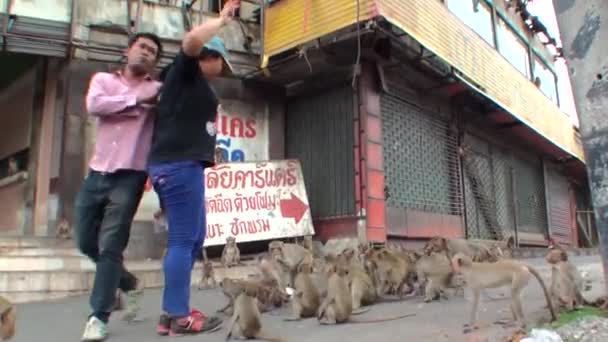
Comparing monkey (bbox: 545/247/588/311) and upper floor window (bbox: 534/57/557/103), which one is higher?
upper floor window (bbox: 534/57/557/103)

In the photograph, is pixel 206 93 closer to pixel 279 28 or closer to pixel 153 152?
pixel 153 152

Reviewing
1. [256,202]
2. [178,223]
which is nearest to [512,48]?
[256,202]

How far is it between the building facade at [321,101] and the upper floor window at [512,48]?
1380 mm

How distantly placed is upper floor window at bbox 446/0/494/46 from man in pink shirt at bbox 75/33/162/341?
8326mm

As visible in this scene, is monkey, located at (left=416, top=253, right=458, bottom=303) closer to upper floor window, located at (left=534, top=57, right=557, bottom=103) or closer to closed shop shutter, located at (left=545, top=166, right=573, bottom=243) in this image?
upper floor window, located at (left=534, top=57, right=557, bottom=103)

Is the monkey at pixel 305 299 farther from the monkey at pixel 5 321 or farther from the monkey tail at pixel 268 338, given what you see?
the monkey at pixel 5 321

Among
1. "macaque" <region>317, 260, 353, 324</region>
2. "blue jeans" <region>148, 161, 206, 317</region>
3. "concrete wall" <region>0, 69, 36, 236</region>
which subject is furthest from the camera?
"concrete wall" <region>0, 69, 36, 236</region>

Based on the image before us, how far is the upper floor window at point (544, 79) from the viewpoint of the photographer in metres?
16.7

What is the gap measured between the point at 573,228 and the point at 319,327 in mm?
18392

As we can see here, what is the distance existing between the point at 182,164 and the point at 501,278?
2.21 metres

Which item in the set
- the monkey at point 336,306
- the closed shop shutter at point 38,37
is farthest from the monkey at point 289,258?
the closed shop shutter at point 38,37

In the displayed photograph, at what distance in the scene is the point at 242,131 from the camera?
33.0 ft

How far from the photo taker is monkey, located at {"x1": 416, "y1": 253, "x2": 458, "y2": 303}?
16.7 feet

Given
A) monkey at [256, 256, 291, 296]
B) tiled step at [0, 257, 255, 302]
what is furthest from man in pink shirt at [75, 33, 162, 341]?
tiled step at [0, 257, 255, 302]
